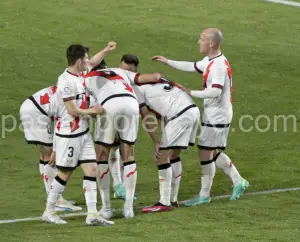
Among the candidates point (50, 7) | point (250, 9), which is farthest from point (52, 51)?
point (250, 9)

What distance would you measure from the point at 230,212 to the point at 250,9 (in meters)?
14.2

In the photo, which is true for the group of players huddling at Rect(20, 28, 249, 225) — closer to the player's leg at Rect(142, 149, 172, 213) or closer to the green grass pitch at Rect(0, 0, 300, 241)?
the player's leg at Rect(142, 149, 172, 213)

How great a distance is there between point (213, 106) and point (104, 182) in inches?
70.0

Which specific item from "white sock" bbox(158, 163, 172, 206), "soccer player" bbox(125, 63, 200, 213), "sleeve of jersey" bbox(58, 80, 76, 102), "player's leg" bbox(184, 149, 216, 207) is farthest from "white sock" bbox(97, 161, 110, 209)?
"player's leg" bbox(184, 149, 216, 207)

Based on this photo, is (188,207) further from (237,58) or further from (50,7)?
(50,7)

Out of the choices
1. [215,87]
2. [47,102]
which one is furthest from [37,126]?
[215,87]

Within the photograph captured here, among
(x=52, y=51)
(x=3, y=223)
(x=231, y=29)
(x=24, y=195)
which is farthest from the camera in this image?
(x=231, y=29)

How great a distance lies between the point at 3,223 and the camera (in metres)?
11.9

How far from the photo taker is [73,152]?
11.6 meters

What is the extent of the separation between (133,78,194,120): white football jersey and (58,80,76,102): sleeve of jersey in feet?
4.54

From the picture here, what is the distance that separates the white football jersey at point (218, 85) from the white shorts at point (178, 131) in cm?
35

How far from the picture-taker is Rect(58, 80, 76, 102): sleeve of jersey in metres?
11.4

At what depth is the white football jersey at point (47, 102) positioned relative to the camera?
507 inches

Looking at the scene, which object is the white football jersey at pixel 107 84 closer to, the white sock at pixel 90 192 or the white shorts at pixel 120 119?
the white shorts at pixel 120 119
